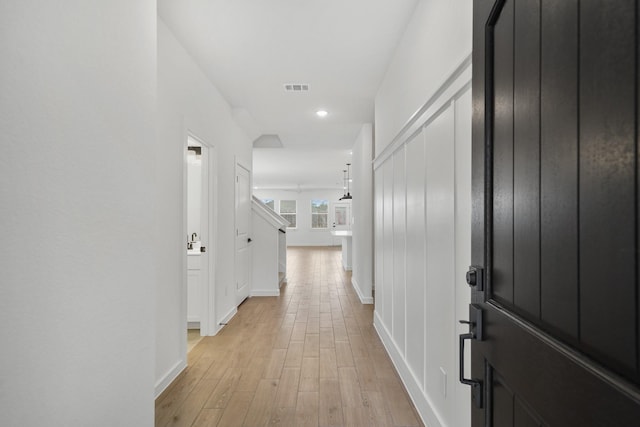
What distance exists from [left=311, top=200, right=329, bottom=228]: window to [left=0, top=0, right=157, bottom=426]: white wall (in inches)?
539

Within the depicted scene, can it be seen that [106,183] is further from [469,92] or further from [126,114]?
[469,92]

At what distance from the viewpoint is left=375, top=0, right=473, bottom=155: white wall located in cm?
156

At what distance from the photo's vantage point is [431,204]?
1953mm

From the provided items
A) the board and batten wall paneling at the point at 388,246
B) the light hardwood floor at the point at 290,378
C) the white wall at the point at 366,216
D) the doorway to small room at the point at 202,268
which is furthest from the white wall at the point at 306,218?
the board and batten wall paneling at the point at 388,246

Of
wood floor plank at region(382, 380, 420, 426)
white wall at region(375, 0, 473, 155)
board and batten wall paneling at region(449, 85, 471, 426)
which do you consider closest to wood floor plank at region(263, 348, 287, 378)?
wood floor plank at region(382, 380, 420, 426)

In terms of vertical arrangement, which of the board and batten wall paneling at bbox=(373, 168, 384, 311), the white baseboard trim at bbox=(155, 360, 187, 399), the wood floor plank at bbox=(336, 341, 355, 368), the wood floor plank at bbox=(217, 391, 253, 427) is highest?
the board and batten wall paneling at bbox=(373, 168, 384, 311)

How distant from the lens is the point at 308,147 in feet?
22.2

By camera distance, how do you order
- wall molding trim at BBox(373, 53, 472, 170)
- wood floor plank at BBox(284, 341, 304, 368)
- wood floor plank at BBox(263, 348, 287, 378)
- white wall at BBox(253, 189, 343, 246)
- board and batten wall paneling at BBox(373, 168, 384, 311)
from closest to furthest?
wall molding trim at BBox(373, 53, 472, 170) < wood floor plank at BBox(263, 348, 287, 378) < wood floor plank at BBox(284, 341, 304, 368) < board and batten wall paneling at BBox(373, 168, 384, 311) < white wall at BBox(253, 189, 343, 246)

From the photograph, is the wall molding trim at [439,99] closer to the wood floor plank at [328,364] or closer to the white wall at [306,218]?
the wood floor plank at [328,364]

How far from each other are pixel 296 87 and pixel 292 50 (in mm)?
828

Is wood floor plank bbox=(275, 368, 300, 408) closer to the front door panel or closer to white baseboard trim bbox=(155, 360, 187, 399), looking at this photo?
white baseboard trim bbox=(155, 360, 187, 399)

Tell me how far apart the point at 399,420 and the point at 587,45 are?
2176 mm

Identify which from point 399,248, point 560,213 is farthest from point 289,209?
point 560,213

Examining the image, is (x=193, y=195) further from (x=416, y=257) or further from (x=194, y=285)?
(x=416, y=257)
